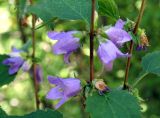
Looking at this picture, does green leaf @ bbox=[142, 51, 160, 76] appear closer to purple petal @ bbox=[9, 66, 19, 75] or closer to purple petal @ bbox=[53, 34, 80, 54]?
purple petal @ bbox=[53, 34, 80, 54]

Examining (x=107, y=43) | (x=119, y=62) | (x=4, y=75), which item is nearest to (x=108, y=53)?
(x=107, y=43)

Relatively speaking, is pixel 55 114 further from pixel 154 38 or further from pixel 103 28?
pixel 154 38

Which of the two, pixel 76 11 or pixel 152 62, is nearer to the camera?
pixel 76 11

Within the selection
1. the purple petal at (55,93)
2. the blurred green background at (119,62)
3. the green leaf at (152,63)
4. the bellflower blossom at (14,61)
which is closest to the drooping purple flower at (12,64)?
the bellflower blossom at (14,61)

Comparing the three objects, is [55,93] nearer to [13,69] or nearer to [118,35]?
[118,35]

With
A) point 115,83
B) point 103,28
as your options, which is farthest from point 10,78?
point 115,83

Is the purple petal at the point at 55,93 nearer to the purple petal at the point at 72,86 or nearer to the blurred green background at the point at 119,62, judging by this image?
the purple petal at the point at 72,86
